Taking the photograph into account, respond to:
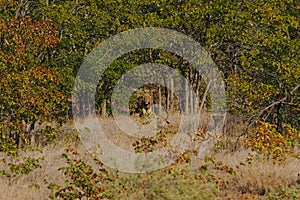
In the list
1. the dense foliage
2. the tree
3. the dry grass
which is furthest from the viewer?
the dense foliage

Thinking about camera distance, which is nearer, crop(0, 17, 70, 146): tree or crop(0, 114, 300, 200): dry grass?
crop(0, 114, 300, 200): dry grass

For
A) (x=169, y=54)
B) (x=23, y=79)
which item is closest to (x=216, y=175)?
(x=169, y=54)

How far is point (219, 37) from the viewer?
15055mm

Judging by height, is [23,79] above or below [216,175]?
above

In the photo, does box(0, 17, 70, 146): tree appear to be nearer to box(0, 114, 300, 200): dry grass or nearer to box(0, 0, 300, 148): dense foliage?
box(0, 0, 300, 148): dense foliage

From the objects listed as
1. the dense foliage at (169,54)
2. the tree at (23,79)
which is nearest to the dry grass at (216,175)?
the tree at (23,79)

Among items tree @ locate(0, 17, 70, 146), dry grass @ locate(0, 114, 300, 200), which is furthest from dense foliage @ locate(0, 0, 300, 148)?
dry grass @ locate(0, 114, 300, 200)

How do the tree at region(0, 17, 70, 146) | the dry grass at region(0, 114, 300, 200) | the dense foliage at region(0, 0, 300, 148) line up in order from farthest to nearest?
1. the dense foliage at region(0, 0, 300, 148)
2. the tree at region(0, 17, 70, 146)
3. the dry grass at region(0, 114, 300, 200)

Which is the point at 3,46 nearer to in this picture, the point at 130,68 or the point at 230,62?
the point at 130,68

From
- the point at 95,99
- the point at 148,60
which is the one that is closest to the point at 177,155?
the point at 148,60

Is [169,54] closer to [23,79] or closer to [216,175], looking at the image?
[216,175]

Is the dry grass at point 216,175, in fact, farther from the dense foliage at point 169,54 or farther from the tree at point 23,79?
the dense foliage at point 169,54

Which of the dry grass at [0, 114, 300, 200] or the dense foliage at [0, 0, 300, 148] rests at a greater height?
the dense foliage at [0, 0, 300, 148]

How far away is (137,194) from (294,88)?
6.84 metres
